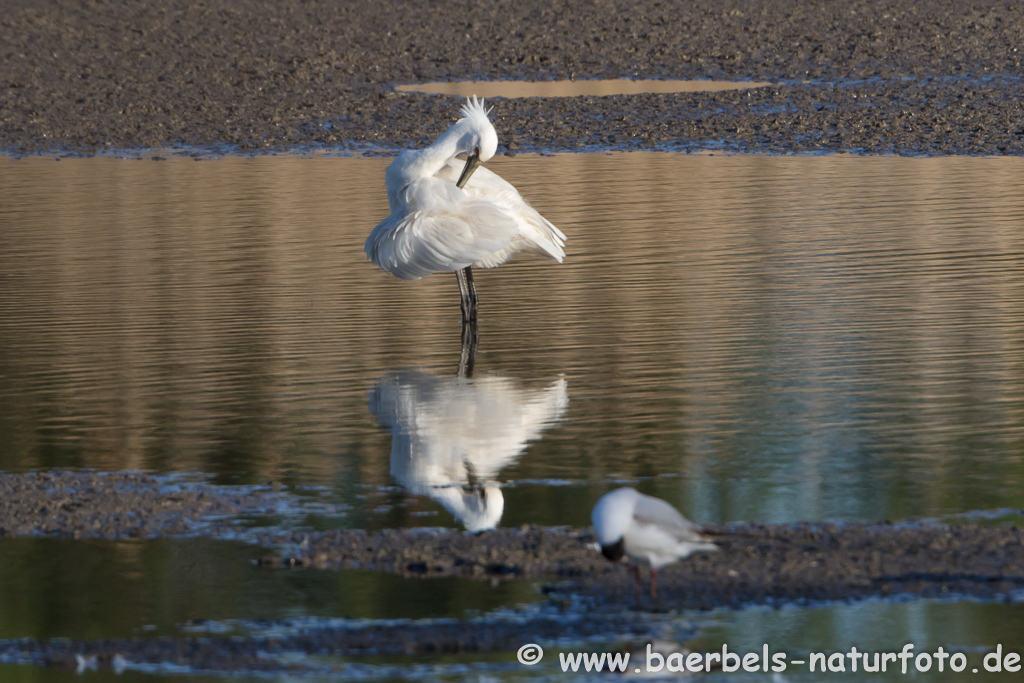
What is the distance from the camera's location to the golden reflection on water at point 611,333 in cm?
809

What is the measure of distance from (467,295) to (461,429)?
3157 mm

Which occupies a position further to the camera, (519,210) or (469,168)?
(469,168)

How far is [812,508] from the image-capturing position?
7.17 metres

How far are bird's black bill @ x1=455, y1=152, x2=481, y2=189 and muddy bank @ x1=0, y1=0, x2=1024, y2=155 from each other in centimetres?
903

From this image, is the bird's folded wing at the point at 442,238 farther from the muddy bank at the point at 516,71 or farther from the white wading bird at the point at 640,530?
the muddy bank at the point at 516,71

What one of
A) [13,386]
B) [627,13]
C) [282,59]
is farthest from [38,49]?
[13,386]

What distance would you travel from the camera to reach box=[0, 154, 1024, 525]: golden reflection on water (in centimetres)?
809

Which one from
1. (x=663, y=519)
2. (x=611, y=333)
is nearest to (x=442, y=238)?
(x=611, y=333)

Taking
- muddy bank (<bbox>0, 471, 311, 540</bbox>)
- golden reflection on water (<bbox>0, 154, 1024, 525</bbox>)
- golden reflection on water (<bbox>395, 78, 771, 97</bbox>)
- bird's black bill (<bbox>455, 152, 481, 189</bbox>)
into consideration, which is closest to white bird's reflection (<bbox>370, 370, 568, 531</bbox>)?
golden reflection on water (<bbox>0, 154, 1024, 525</bbox>)

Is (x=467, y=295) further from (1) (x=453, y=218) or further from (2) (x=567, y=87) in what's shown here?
(2) (x=567, y=87)

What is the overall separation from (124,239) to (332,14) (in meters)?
13.1

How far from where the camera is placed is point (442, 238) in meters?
11.2

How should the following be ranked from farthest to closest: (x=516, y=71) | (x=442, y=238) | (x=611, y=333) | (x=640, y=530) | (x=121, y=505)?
(x=516, y=71) < (x=442, y=238) < (x=611, y=333) < (x=121, y=505) < (x=640, y=530)

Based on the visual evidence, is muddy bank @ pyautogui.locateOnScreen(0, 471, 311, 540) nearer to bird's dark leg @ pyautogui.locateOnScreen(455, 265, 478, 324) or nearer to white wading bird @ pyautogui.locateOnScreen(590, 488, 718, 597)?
white wading bird @ pyautogui.locateOnScreen(590, 488, 718, 597)
